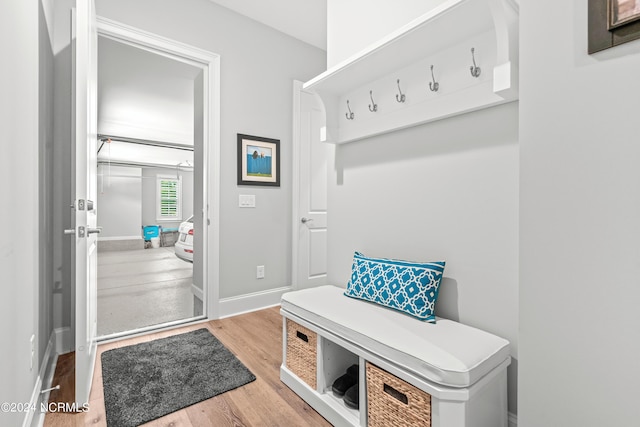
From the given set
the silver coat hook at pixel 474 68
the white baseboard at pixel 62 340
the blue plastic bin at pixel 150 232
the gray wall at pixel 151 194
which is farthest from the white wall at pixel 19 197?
the gray wall at pixel 151 194

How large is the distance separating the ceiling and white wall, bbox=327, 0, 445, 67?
3.00 feet

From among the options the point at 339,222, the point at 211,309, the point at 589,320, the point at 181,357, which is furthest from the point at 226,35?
the point at 589,320

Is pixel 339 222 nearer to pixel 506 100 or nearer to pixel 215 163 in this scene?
pixel 506 100

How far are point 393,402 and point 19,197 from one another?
5.42 ft

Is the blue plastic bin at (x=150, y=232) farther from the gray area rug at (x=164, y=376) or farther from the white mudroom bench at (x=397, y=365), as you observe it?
the white mudroom bench at (x=397, y=365)

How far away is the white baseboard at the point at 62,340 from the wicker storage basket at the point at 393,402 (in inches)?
82.9

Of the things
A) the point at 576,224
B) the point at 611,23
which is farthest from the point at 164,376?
the point at 611,23

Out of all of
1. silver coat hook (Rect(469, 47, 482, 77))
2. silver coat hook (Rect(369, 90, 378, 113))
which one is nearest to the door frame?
silver coat hook (Rect(369, 90, 378, 113))

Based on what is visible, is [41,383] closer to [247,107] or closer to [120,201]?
[247,107]

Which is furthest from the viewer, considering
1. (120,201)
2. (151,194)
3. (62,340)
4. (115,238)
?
(151,194)

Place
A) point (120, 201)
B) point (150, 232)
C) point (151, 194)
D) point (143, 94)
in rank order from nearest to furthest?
point (143, 94)
point (120, 201)
point (150, 232)
point (151, 194)

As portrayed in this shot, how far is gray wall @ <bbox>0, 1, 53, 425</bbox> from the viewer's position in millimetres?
1058

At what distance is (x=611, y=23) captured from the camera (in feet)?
2.35

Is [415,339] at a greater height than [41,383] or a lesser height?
greater
